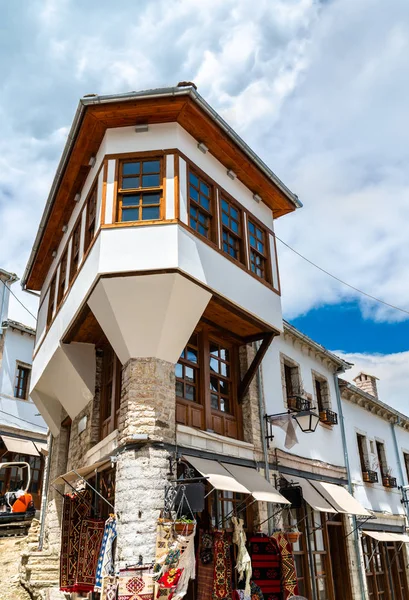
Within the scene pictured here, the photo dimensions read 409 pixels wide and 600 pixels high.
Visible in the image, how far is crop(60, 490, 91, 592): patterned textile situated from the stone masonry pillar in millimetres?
2142

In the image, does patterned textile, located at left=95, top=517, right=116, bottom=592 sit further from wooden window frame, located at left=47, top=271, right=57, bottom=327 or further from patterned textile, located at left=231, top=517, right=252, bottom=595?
wooden window frame, located at left=47, top=271, right=57, bottom=327

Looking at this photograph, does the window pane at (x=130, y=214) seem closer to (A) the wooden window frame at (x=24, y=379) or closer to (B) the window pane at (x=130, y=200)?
(B) the window pane at (x=130, y=200)

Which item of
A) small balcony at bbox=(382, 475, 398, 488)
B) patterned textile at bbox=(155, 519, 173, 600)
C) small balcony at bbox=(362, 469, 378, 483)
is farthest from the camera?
small balcony at bbox=(382, 475, 398, 488)

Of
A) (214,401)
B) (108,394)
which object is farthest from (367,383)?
(108,394)

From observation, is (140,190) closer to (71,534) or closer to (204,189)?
(204,189)

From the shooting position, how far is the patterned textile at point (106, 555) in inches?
336

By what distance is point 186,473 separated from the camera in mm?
8922

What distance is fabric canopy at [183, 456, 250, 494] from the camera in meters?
8.59

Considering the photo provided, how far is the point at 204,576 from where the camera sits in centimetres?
867

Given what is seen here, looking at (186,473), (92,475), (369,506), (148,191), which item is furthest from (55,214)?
(369,506)

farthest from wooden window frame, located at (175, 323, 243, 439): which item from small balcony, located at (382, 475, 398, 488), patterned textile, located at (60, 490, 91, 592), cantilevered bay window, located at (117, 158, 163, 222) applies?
small balcony, located at (382, 475, 398, 488)

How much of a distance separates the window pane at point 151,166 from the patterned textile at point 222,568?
21.1 feet

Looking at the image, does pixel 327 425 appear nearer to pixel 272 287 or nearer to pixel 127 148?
pixel 272 287

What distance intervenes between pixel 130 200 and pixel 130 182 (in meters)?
0.37
